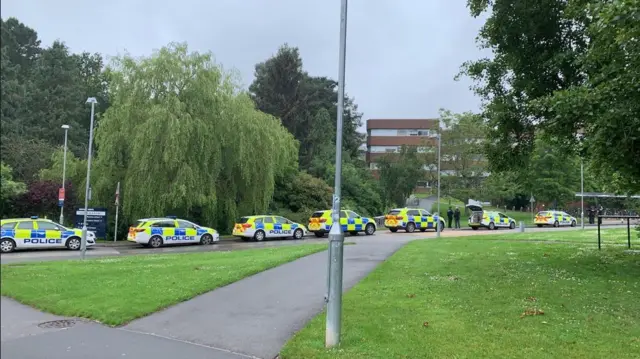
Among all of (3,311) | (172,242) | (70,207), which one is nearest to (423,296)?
(3,311)

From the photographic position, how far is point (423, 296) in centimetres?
850

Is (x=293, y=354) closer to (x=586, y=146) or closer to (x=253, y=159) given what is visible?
(x=586, y=146)

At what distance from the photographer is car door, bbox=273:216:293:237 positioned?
27734 millimetres

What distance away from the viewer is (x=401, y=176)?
49500 millimetres

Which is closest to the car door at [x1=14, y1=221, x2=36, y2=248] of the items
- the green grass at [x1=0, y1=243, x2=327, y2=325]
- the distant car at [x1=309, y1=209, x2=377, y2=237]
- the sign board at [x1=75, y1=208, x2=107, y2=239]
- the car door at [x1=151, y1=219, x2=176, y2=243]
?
the sign board at [x1=75, y1=208, x2=107, y2=239]

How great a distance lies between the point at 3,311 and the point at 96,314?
17.5ft

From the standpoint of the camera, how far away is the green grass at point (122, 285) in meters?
7.60

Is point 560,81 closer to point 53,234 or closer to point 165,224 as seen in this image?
point 165,224

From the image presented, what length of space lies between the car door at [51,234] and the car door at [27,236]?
40cm

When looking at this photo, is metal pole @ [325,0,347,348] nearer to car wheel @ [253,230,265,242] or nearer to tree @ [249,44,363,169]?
car wheel @ [253,230,265,242]

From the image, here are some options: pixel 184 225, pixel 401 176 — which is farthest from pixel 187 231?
pixel 401 176

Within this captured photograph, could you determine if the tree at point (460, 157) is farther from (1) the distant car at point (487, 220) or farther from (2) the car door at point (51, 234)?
(2) the car door at point (51, 234)

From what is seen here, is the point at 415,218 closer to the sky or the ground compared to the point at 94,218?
closer to the sky

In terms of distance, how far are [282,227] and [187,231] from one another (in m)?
5.62
